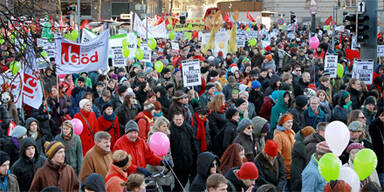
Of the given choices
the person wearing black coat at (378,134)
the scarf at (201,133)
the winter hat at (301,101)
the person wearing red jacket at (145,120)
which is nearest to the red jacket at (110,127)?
the person wearing red jacket at (145,120)

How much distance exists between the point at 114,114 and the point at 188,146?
156 cm

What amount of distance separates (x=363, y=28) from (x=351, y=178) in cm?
1060

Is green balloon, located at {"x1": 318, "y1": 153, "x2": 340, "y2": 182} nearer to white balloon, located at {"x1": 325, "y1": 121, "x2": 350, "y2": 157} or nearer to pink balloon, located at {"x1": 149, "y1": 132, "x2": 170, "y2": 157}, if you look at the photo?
white balloon, located at {"x1": 325, "y1": 121, "x2": 350, "y2": 157}

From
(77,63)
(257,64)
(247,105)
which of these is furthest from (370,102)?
(257,64)

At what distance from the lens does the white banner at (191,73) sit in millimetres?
12438

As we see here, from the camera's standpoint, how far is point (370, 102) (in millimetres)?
9852

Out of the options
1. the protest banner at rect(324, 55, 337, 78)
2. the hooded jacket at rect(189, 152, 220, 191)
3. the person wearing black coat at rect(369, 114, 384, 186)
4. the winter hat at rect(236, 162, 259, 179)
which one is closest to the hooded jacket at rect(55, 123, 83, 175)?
the hooded jacket at rect(189, 152, 220, 191)

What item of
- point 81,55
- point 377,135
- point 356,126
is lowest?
point 377,135

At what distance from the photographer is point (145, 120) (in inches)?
366

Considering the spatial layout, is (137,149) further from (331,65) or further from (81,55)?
(331,65)

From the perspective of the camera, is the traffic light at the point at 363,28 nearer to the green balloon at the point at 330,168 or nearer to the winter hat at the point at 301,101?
the winter hat at the point at 301,101

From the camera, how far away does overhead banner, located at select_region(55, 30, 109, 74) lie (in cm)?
1144

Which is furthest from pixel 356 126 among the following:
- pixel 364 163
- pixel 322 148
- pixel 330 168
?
pixel 330 168

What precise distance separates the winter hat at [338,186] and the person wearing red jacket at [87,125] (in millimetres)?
4718
